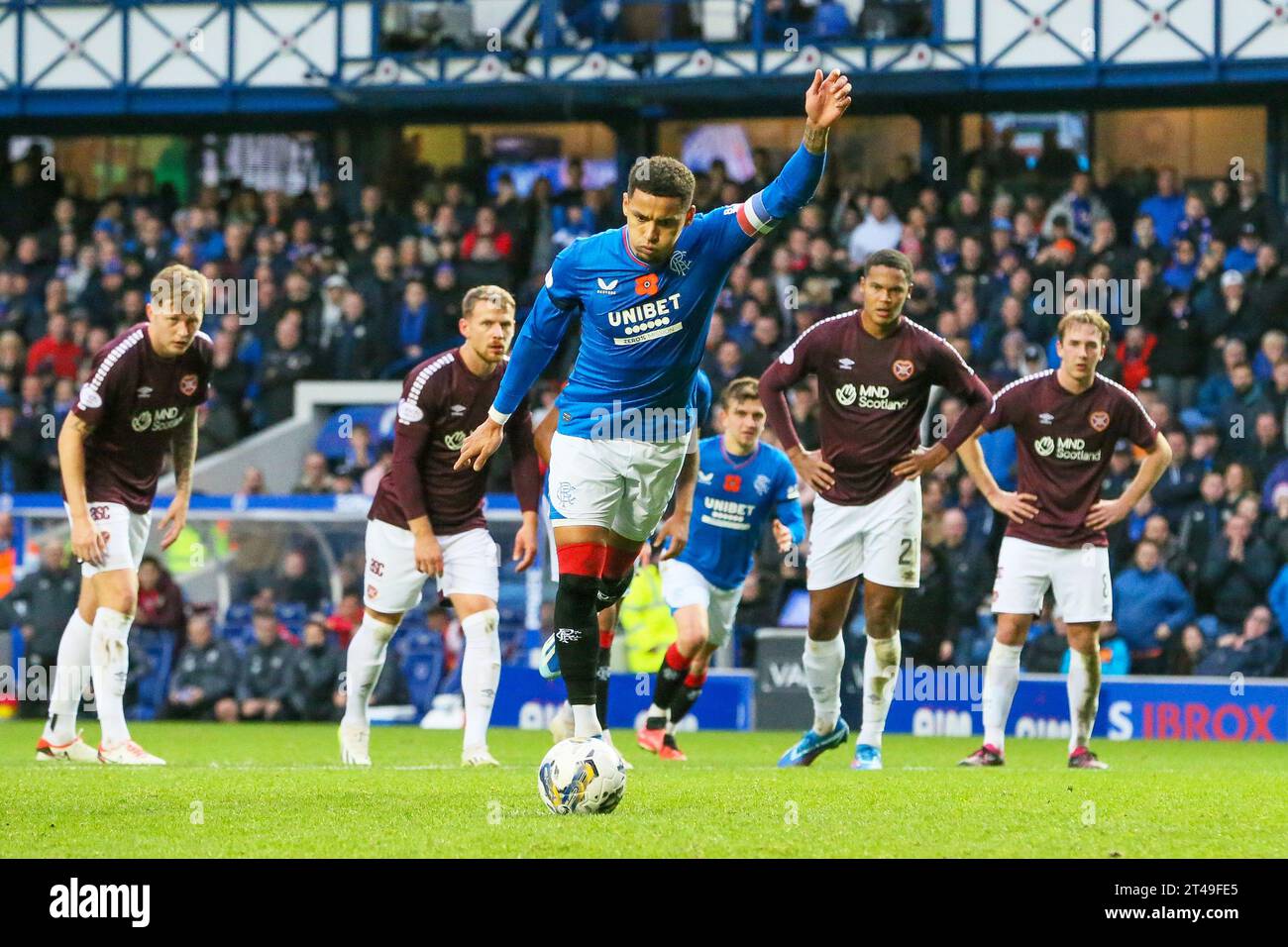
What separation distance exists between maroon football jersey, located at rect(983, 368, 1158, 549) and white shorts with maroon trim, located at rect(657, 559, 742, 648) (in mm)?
2001

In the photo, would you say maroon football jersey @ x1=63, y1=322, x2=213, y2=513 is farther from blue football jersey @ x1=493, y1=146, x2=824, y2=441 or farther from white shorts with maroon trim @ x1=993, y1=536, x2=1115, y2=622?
white shorts with maroon trim @ x1=993, y1=536, x2=1115, y2=622

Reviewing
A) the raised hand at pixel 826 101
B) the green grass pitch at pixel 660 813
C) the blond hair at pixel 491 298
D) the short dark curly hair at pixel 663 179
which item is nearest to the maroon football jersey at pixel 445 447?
the blond hair at pixel 491 298

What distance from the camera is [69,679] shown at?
36.9 ft

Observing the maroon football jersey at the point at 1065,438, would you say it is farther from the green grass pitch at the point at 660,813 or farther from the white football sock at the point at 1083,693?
the green grass pitch at the point at 660,813

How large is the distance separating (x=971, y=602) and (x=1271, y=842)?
11139mm

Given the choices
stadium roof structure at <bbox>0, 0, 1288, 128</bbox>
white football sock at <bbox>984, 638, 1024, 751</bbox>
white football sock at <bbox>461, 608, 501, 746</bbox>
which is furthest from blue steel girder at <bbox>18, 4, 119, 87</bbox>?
white football sock at <bbox>984, 638, 1024, 751</bbox>

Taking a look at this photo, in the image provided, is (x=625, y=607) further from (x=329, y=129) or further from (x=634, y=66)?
(x=329, y=129)

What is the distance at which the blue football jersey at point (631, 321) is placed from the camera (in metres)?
8.11

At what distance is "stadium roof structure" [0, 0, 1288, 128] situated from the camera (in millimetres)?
23422

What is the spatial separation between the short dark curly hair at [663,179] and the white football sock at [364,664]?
4348mm

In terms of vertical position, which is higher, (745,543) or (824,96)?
(824,96)

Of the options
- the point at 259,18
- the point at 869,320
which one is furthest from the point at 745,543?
the point at 259,18

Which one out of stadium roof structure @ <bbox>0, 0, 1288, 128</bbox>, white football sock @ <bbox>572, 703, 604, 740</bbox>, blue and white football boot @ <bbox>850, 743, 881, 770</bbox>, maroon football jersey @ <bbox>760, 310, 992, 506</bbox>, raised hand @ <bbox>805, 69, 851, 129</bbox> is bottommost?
blue and white football boot @ <bbox>850, 743, 881, 770</bbox>

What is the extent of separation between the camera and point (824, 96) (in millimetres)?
7551
